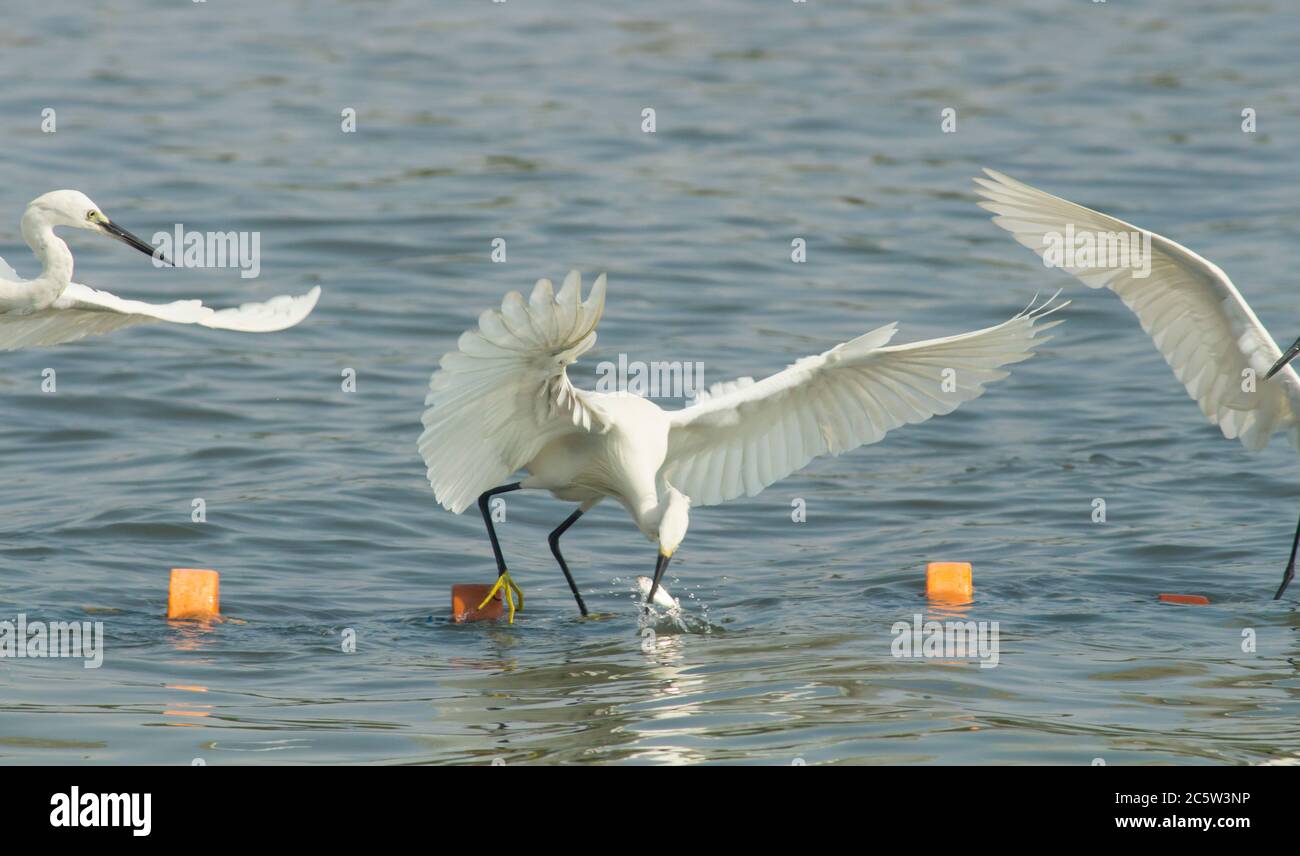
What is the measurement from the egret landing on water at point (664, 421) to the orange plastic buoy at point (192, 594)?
127cm

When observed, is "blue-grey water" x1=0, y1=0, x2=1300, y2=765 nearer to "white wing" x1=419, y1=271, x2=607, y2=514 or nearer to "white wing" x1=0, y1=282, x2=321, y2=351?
"white wing" x1=419, y1=271, x2=607, y2=514

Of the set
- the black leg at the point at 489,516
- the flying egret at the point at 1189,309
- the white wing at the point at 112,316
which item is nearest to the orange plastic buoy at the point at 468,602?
the black leg at the point at 489,516

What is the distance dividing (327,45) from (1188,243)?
12.9m

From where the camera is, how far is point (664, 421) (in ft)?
31.3

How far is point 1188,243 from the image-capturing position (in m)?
19.1

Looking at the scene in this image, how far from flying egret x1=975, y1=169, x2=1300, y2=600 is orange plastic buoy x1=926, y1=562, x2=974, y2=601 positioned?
1687 mm

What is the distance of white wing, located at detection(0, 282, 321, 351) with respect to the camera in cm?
891

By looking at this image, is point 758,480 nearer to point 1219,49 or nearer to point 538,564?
point 538,564

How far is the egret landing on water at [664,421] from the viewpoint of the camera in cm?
823

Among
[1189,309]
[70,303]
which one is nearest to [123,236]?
[70,303]

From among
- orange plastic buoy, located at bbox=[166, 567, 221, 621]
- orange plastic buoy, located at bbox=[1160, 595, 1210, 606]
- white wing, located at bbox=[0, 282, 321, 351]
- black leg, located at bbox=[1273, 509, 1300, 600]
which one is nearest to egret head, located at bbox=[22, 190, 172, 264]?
white wing, located at bbox=[0, 282, 321, 351]

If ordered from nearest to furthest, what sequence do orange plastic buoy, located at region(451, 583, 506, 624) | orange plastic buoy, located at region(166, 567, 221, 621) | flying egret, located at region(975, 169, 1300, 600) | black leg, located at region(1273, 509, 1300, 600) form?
1. orange plastic buoy, located at region(166, 567, 221, 621)
2. orange plastic buoy, located at region(451, 583, 506, 624)
3. flying egret, located at region(975, 169, 1300, 600)
4. black leg, located at region(1273, 509, 1300, 600)

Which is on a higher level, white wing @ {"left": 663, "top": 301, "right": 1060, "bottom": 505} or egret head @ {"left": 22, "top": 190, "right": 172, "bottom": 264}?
egret head @ {"left": 22, "top": 190, "right": 172, "bottom": 264}

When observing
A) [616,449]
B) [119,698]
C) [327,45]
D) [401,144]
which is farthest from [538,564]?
[327,45]
